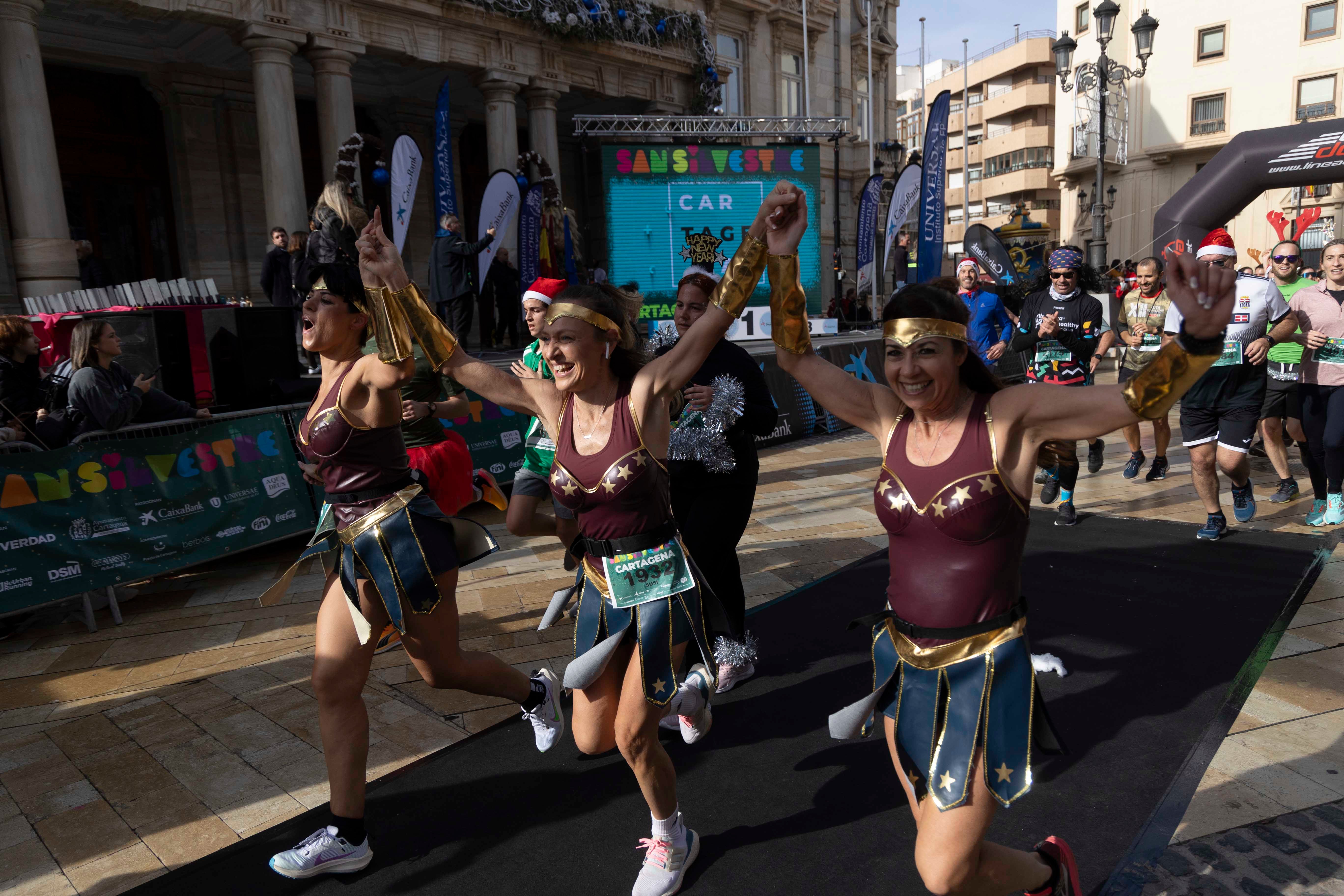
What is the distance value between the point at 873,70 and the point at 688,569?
101ft

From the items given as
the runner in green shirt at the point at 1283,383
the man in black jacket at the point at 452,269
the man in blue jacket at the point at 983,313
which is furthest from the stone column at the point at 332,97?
the runner in green shirt at the point at 1283,383

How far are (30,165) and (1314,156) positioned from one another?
1535 centimetres

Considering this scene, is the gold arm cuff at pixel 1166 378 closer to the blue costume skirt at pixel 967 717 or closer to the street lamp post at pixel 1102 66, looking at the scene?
the blue costume skirt at pixel 967 717

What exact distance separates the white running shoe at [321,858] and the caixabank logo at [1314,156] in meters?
11.7

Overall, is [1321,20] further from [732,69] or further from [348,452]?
[348,452]

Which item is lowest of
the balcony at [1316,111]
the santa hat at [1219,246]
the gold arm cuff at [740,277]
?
the gold arm cuff at [740,277]

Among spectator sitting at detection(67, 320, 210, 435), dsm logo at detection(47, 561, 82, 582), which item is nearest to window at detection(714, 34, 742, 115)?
spectator sitting at detection(67, 320, 210, 435)

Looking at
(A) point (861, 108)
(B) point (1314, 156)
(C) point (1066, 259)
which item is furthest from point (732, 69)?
(C) point (1066, 259)

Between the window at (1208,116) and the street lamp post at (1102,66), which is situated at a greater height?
the window at (1208,116)

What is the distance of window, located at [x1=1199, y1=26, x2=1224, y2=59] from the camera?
112 feet

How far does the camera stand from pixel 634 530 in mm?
2643

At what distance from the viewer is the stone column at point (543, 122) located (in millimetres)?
17203

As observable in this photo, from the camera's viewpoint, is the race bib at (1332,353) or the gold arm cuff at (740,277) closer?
the gold arm cuff at (740,277)

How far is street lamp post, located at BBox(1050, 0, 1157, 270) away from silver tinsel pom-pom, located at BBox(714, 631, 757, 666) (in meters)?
12.6
